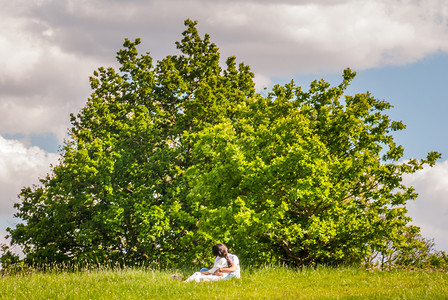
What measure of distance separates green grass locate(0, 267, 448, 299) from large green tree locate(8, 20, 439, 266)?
3.10 m

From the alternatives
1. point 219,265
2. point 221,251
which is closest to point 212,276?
point 219,265

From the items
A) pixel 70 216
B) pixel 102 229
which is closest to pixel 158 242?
pixel 102 229

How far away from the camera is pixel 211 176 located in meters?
17.5

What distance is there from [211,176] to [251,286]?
643cm

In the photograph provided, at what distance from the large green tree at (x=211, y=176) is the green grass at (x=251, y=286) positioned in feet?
10.2

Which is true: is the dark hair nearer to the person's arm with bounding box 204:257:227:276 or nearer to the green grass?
the person's arm with bounding box 204:257:227:276

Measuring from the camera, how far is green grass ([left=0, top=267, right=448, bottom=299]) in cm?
1028

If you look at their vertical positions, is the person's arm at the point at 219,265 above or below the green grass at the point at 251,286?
above

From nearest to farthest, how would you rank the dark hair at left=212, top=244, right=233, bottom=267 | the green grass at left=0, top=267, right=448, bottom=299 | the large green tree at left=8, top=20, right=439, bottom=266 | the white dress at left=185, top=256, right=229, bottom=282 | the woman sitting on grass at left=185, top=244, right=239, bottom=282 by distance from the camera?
the green grass at left=0, top=267, right=448, bottom=299 < the white dress at left=185, top=256, right=229, bottom=282 < the woman sitting on grass at left=185, top=244, right=239, bottom=282 < the dark hair at left=212, top=244, right=233, bottom=267 < the large green tree at left=8, top=20, right=439, bottom=266

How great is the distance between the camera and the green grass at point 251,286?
10.3 m

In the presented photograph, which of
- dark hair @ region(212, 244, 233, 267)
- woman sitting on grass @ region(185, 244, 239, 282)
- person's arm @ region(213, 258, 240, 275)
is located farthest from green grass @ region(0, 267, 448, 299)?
dark hair @ region(212, 244, 233, 267)

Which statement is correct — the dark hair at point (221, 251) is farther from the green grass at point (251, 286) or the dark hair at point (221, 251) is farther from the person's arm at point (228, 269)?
the green grass at point (251, 286)

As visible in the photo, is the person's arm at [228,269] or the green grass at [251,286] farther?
the person's arm at [228,269]

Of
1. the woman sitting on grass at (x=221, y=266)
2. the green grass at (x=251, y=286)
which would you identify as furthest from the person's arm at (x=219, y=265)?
the green grass at (x=251, y=286)
